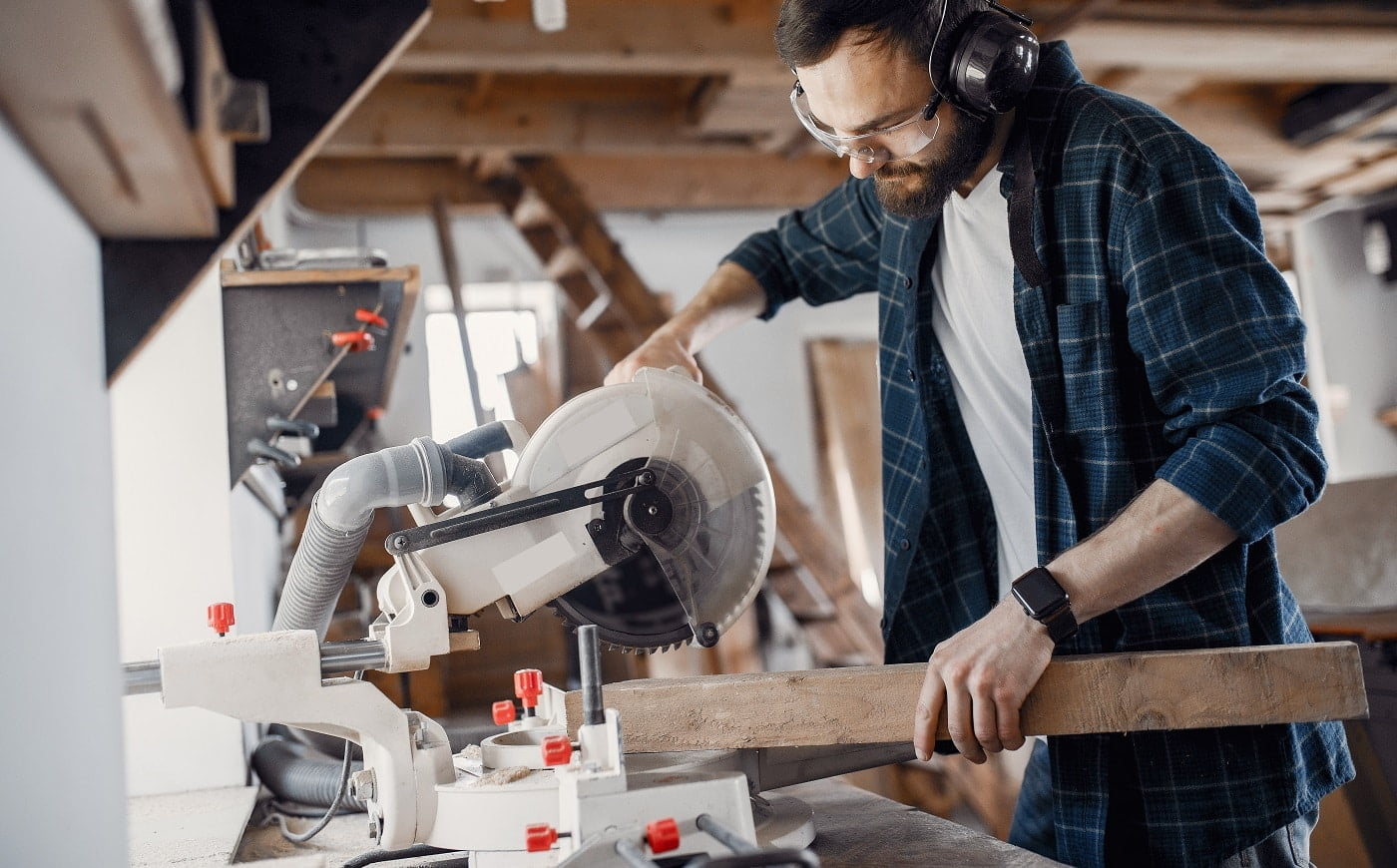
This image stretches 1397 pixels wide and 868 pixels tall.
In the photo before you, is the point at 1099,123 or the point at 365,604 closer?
the point at 1099,123

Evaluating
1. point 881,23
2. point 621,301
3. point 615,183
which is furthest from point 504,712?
point 615,183

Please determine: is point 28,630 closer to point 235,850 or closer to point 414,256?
point 235,850

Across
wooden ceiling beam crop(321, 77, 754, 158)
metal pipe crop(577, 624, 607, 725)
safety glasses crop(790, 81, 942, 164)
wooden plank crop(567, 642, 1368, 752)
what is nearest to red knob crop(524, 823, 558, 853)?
metal pipe crop(577, 624, 607, 725)

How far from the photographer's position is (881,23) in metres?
1.35

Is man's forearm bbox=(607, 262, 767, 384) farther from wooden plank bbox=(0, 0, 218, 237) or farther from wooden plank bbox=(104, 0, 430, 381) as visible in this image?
wooden plank bbox=(0, 0, 218, 237)

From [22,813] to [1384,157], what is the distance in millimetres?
6486

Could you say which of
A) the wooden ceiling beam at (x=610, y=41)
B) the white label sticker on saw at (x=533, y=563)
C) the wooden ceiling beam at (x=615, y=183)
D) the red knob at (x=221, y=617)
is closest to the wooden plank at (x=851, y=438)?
the wooden ceiling beam at (x=615, y=183)

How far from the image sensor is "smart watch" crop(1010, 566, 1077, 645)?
113 cm

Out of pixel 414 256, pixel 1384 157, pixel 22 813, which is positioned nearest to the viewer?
pixel 22 813

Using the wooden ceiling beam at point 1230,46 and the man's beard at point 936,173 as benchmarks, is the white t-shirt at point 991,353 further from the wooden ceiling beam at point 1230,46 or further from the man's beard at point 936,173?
the wooden ceiling beam at point 1230,46

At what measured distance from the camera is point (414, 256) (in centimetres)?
606

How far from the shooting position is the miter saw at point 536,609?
38.6 inches

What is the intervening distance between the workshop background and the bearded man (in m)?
0.69

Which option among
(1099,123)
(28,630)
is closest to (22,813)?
(28,630)
